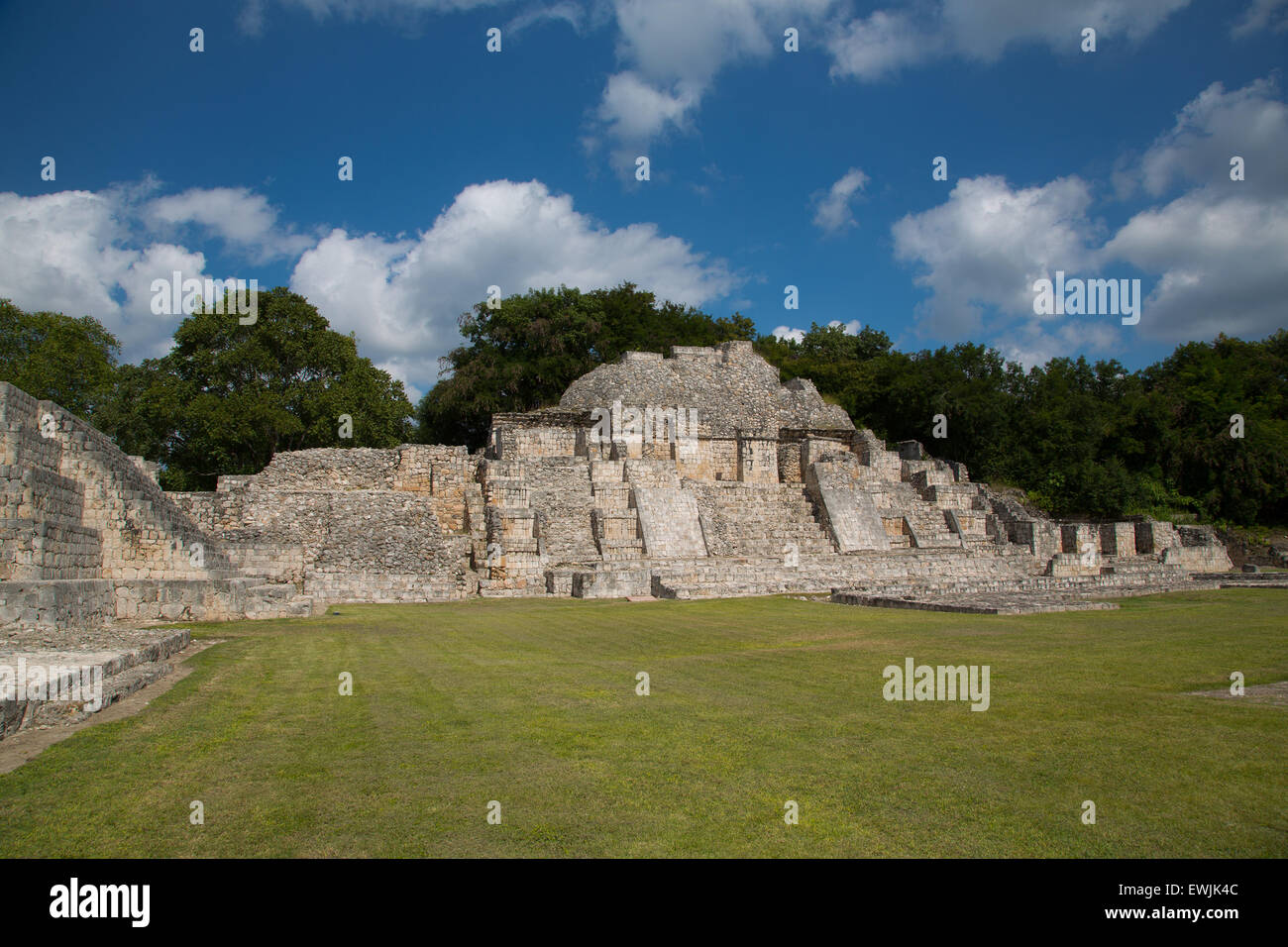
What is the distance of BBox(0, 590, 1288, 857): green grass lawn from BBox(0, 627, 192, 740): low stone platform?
1.42ft

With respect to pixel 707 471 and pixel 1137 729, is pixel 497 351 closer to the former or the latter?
pixel 707 471

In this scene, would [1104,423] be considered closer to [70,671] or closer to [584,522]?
[584,522]

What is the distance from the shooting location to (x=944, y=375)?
42656 mm

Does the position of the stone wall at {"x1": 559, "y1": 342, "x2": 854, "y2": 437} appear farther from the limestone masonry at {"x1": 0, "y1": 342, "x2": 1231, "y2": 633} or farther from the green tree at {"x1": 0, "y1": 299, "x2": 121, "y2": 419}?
the green tree at {"x1": 0, "y1": 299, "x2": 121, "y2": 419}

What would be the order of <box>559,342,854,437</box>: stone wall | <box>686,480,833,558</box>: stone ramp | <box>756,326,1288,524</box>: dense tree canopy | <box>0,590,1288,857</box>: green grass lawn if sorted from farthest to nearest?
<box>756,326,1288,524</box>: dense tree canopy < <box>559,342,854,437</box>: stone wall < <box>686,480,833,558</box>: stone ramp < <box>0,590,1288,857</box>: green grass lawn

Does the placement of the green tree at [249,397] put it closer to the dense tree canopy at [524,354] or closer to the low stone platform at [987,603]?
the dense tree canopy at [524,354]

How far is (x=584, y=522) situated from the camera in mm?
25031

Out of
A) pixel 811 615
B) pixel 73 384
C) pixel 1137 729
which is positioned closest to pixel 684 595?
pixel 811 615

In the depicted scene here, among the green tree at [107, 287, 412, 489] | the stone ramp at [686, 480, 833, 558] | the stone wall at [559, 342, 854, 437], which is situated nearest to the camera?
the stone ramp at [686, 480, 833, 558]

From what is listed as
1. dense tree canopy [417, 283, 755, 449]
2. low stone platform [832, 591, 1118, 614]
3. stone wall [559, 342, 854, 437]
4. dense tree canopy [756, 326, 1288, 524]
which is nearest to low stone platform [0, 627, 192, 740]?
low stone platform [832, 591, 1118, 614]

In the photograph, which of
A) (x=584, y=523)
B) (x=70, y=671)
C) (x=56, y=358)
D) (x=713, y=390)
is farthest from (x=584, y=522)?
(x=56, y=358)

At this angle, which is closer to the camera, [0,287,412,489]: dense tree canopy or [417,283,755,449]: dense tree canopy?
[0,287,412,489]: dense tree canopy

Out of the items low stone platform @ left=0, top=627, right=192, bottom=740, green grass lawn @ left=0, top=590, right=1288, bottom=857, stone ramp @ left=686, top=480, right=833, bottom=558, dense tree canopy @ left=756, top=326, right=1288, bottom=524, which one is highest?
dense tree canopy @ left=756, top=326, right=1288, bottom=524

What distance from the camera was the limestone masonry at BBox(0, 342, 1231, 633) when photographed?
13.6m
